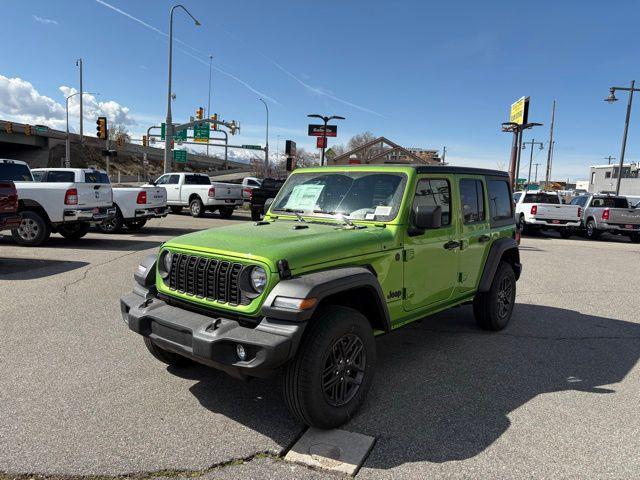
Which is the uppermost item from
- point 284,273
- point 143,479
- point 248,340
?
point 284,273

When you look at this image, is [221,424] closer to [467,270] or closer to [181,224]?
[467,270]

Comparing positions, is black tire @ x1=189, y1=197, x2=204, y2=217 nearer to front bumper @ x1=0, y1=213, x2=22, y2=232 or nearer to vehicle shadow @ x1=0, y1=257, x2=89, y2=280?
vehicle shadow @ x1=0, y1=257, x2=89, y2=280

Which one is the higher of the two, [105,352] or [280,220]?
[280,220]

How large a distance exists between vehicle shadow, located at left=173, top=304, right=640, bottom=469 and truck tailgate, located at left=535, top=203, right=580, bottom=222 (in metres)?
14.0

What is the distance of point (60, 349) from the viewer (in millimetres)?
4723

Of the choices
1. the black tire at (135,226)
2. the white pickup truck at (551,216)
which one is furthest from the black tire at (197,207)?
the white pickup truck at (551,216)

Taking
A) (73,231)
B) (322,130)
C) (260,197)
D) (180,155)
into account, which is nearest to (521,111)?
(322,130)

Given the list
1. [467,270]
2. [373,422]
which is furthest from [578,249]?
[373,422]

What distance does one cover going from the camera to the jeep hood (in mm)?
3258

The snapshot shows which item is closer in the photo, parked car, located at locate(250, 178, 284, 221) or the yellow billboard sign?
parked car, located at locate(250, 178, 284, 221)

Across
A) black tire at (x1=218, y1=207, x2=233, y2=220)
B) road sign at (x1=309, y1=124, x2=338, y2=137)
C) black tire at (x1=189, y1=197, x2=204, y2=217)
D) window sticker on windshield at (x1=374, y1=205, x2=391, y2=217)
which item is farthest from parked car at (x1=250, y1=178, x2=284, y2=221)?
window sticker on windshield at (x1=374, y1=205, x2=391, y2=217)

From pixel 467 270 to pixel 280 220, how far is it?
6.63 ft

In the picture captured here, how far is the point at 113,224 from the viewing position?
14.4 meters

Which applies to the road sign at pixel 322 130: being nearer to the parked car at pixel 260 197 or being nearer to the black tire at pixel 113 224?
the parked car at pixel 260 197
